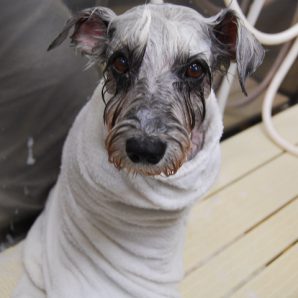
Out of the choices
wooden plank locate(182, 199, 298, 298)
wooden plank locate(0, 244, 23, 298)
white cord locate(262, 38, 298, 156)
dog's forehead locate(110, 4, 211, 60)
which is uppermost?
dog's forehead locate(110, 4, 211, 60)

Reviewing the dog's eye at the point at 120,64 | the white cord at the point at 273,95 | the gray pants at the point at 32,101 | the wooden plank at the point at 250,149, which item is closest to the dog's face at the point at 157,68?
the dog's eye at the point at 120,64

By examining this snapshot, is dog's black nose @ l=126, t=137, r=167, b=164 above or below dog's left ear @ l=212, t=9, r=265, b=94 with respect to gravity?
below

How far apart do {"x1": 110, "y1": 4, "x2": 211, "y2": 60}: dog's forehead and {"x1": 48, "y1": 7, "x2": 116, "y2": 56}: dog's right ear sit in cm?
3

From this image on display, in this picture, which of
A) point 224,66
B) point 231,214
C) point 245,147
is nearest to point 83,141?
point 224,66

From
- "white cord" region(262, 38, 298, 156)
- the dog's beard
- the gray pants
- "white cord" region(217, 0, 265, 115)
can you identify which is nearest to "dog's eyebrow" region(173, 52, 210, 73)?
the dog's beard

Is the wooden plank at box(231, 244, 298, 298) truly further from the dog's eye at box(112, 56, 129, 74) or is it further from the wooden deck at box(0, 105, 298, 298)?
the dog's eye at box(112, 56, 129, 74)

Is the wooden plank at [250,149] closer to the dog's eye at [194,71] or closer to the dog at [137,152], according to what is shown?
the dog at [137,152]

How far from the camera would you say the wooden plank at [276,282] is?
1226mm

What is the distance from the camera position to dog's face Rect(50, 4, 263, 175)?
29.1 inches

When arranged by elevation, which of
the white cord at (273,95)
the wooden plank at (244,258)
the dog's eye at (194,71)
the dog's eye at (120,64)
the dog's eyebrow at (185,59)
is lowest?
the wooden plank at (244,258)

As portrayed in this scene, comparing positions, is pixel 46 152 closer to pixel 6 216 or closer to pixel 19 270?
pixel 6 216

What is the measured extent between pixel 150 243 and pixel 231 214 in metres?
0.55

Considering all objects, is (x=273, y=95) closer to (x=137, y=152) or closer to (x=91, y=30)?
(x=91, y=30)

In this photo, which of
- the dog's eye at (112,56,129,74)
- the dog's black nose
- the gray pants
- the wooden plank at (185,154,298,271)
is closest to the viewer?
the dog's black nose
